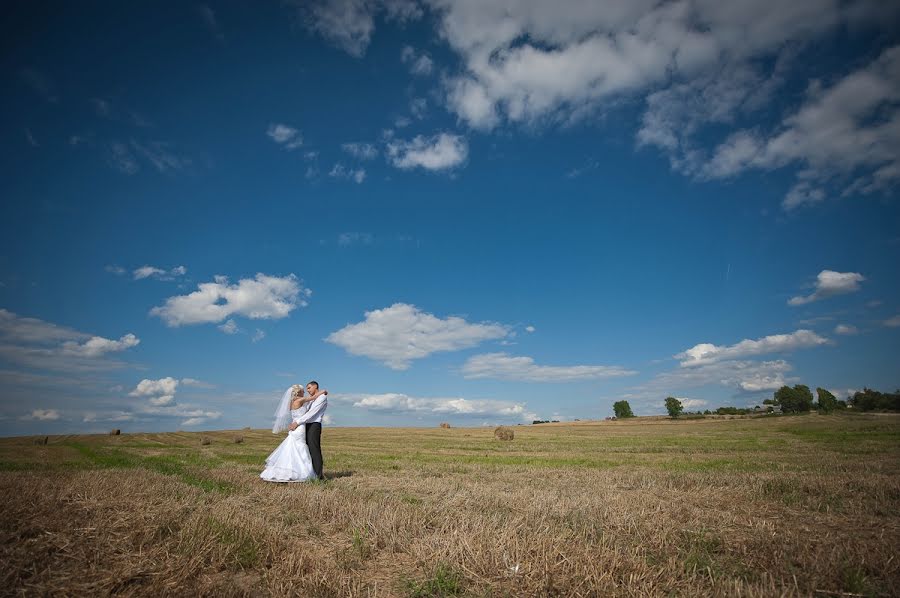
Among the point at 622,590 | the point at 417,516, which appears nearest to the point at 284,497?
the point at 417,516

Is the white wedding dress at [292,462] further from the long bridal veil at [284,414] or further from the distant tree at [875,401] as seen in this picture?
the distant tree at [875,401]

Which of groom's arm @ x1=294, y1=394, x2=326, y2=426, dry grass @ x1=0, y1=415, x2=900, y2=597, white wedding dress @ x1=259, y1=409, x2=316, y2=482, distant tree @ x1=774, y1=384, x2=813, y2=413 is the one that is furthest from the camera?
distant tree @ x1=774, y1=384, x2=813, y2=413

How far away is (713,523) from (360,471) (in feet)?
35.4

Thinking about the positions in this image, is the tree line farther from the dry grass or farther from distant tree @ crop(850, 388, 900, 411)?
the dry grass

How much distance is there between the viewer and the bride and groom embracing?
37.0 feet

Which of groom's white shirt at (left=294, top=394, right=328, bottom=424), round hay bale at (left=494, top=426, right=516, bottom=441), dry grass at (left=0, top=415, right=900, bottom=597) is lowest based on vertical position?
round hay bale at (left=494, top=426, right=516, bottom=441)

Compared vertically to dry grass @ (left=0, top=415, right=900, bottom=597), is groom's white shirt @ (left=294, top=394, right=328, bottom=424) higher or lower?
higher

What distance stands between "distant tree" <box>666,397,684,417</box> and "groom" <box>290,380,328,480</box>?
134596 mm

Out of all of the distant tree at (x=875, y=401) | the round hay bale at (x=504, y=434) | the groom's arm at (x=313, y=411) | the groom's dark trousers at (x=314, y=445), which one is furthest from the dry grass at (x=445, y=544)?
the distant tree at (x=875, y=401)

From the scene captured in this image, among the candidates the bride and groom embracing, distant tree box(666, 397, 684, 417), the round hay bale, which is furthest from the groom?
distant tree box(666, 397, 684, 417)

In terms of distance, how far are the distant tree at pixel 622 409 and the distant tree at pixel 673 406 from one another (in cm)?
1171

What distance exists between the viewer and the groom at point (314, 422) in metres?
11.8

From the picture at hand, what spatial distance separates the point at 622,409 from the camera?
456 feet

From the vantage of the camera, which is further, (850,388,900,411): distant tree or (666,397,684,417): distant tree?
(666,397,684,417): distant tree
